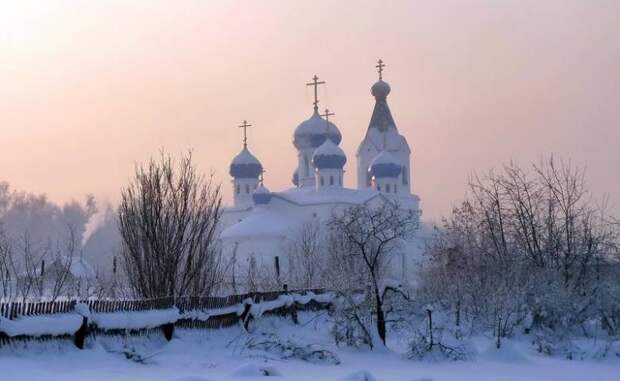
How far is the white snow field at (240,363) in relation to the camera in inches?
427

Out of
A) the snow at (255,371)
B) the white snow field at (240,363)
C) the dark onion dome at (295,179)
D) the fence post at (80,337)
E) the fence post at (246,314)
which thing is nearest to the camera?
the white snow field at (240,363)

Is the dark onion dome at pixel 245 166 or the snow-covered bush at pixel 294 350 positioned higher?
the dark onion dome at pixel 245 166

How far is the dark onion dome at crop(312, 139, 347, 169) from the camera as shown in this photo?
54031 mm

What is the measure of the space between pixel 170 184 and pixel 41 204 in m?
57.3

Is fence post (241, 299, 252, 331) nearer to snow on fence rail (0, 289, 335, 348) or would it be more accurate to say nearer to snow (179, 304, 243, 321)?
snow on fence rail (0, 289, 335, 348)

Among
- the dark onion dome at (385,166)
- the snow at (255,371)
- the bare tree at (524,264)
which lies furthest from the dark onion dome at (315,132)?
the snow at (255,371)

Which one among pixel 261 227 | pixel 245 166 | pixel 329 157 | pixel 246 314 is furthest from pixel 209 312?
pixel 245 166

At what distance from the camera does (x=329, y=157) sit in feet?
178

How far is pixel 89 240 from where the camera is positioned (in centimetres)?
7756

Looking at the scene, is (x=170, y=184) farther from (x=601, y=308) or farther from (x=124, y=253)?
(x=601, y=308)

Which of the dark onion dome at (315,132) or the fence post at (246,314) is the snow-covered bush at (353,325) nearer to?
the fence post at (246,314)

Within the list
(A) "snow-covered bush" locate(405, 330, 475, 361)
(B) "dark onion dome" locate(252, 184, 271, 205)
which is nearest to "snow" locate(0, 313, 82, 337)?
(A) "snow-covered bush" locate(405, 330, 475, 361)

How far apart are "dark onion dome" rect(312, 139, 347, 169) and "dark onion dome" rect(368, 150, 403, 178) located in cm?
343

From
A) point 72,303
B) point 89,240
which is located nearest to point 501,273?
point 72,303
